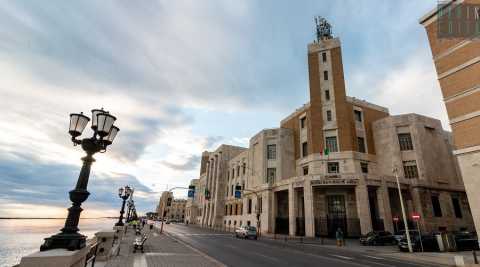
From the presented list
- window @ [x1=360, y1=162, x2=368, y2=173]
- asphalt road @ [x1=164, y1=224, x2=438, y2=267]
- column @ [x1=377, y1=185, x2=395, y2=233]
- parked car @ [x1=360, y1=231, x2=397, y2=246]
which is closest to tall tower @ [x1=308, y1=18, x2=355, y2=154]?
window @ [x1=360, y1=162, x2=368, y2=173]

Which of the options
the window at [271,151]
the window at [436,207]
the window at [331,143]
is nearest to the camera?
the window at [436,207]

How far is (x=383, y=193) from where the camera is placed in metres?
32.7

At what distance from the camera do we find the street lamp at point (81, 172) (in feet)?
15.3

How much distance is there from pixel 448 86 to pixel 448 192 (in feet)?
82.8

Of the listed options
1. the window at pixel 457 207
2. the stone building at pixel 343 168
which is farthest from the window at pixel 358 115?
the window at pixel 457 207

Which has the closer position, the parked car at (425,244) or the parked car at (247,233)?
the parked car at (425,244)

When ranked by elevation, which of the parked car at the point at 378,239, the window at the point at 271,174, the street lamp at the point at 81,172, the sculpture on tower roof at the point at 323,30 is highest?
the sculpture on tower roof at the point at 323,30

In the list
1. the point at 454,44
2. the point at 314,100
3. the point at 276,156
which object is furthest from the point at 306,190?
the point at 454,44

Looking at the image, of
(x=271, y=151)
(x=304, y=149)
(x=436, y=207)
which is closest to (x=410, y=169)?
(x=436, y=207)

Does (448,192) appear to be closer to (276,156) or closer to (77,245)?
(276,156)

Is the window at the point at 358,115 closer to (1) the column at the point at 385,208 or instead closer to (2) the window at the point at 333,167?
(2) the window at the point at 333,167

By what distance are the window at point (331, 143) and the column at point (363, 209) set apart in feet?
27.7

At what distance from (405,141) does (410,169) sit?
4.53 m

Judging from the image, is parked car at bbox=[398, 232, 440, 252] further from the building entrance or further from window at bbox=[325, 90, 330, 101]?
window at bbox=[325, 90, 330, 101]
